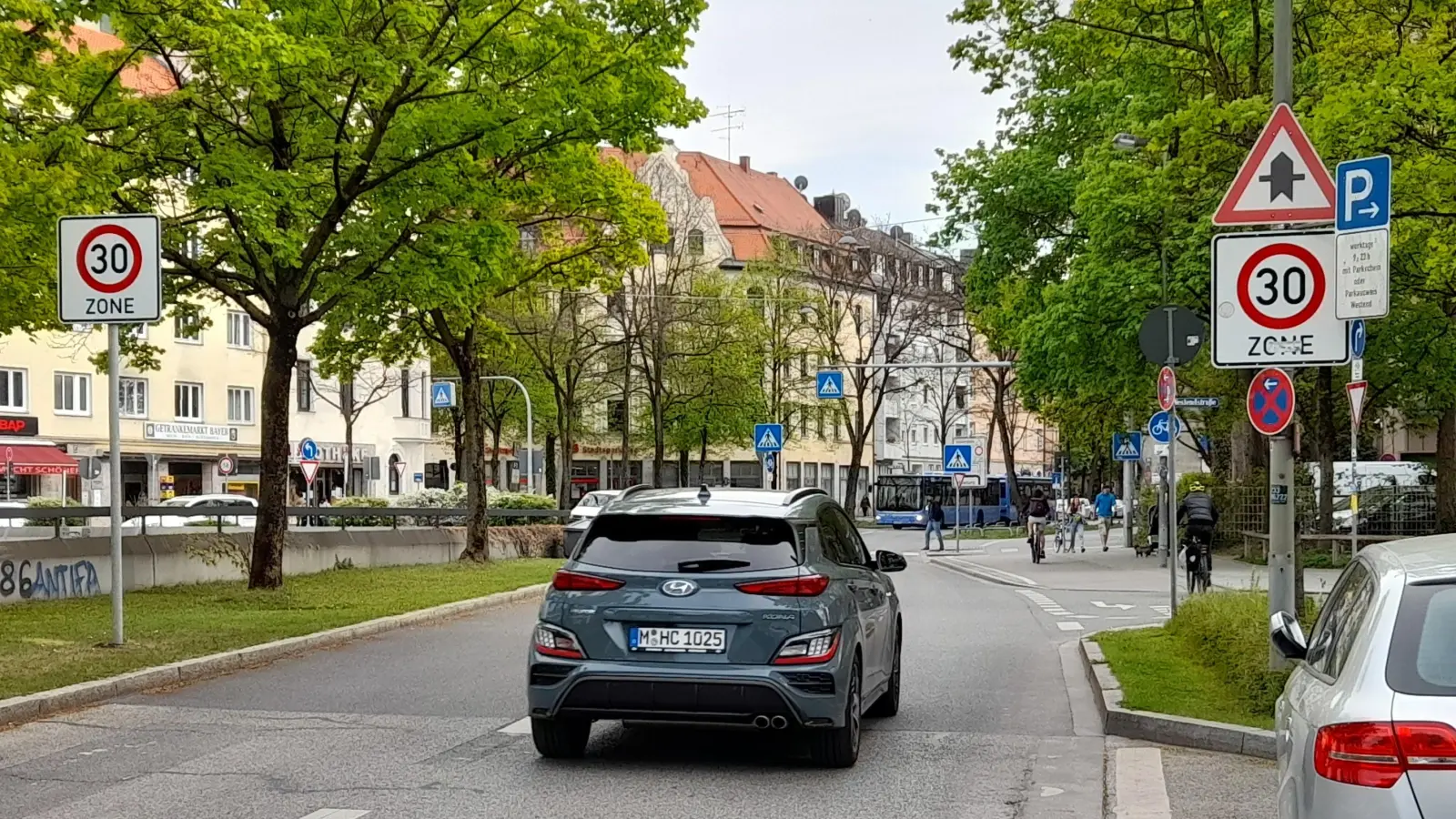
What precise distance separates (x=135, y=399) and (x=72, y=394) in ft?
8.92

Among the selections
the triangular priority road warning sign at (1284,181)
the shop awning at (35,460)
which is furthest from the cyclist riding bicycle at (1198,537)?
the shop awning at (35,460)

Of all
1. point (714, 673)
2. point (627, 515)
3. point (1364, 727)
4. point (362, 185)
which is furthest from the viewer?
point (362, 185)

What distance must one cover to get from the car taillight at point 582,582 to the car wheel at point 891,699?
303 centimetres

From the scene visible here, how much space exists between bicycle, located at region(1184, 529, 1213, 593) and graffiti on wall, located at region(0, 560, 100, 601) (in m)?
15.4

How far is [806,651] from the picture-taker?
28.1ft

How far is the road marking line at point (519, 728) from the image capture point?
10258 millimetres

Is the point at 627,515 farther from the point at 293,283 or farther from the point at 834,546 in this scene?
the point at 293,283

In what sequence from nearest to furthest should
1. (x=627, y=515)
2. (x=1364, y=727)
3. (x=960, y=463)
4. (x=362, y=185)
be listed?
(x=1364, y=727), (x=627, y=515), (x=362, y=185), (x=960, y=463)

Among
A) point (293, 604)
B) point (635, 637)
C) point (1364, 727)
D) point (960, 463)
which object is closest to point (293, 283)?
point (293, 604)

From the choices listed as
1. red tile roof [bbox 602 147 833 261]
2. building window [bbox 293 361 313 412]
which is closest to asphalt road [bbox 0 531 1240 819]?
building window [bbox 293 361 313 412]

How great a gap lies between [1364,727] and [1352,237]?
5.81m

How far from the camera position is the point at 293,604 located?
19516 mm

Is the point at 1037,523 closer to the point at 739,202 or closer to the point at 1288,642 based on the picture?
the point at 1288,642

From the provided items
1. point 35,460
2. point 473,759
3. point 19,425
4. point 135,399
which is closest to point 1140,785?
point 473,759
